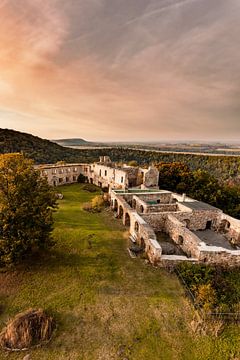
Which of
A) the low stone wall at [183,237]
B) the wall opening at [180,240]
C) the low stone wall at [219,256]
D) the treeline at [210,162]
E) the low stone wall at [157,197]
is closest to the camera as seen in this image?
the low stone wall at [219,256]

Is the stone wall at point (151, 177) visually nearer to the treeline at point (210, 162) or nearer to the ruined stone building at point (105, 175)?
the ruined stone building at point (105, 175)

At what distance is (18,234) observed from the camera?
13.7m

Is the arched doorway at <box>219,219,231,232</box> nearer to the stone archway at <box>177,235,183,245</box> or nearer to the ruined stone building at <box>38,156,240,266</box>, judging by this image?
the ruined stone building at <box>38,156,240,266</box>

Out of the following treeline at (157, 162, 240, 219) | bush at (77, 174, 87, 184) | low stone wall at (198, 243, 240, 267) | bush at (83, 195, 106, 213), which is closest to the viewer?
low stone wall at (198, 243, 240, 267)

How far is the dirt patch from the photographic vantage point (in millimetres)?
9477

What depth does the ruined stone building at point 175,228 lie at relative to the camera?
1578 cm

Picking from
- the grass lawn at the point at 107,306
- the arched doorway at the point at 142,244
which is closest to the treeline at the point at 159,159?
the arched doorway at the point at 142,244

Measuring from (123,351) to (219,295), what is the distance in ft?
26.0

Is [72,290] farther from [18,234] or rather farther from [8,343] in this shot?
[18,234]

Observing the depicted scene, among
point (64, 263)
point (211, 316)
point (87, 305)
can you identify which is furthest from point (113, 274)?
point (211, 316)

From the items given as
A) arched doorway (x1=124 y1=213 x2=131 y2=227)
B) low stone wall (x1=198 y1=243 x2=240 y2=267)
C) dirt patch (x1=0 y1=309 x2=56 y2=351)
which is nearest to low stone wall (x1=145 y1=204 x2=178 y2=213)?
arched doorway (x1=124 y1=213 x2=131 y2=227)

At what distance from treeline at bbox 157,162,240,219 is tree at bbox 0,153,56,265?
28379 mm

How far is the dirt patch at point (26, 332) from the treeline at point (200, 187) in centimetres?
3100

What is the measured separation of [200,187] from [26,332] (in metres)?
34.3
